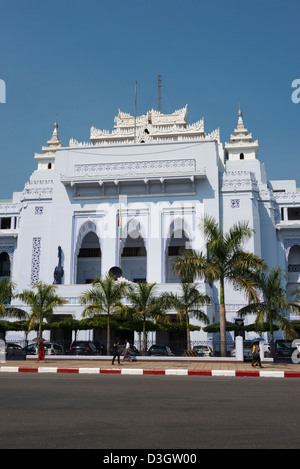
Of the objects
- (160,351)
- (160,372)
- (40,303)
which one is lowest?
(160,372)

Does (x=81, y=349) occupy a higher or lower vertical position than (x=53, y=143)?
lower

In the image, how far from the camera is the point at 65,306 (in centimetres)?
3216

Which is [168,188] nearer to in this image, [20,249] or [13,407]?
[20,249]

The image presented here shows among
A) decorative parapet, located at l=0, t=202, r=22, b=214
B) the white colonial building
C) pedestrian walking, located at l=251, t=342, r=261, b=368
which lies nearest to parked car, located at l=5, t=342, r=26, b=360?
the white colonial building

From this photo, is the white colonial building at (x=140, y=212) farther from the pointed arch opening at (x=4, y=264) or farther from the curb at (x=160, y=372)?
the curb at (x=160, y=372)

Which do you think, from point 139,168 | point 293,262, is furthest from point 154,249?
point 293,262

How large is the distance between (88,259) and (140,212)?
21.0ft

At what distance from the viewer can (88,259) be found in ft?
130

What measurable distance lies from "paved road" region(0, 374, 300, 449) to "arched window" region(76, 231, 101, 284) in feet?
97.0

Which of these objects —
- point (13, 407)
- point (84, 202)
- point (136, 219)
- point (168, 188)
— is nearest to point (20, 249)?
point (84, 202)

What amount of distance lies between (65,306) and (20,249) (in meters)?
8.03

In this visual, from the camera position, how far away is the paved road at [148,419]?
15.5 feet

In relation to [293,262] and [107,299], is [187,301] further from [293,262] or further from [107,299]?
[293,262]

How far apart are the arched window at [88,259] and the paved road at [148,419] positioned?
29570 mm
